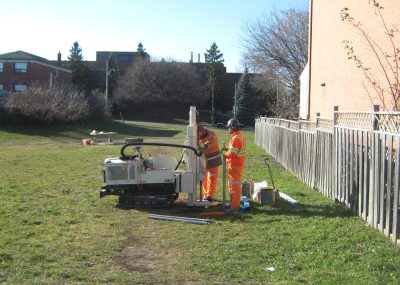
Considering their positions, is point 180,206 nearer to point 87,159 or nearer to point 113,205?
point 113,205

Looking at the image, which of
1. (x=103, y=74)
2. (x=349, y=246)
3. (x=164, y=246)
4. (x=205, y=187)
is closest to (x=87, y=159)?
(x=205, y=187)

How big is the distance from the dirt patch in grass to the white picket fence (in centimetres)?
319

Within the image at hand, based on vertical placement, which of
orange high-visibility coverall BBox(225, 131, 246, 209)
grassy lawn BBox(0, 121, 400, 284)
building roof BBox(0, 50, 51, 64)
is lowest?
grassy lawn BBox(0, 121, 400, 284)

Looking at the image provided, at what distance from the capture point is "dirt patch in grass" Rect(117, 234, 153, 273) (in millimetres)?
6340

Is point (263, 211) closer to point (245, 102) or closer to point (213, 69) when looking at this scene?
point (245, 102)

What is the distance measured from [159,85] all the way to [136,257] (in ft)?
244

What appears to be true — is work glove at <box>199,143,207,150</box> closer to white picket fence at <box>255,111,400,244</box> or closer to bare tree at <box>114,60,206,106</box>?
white picket fence at <box>255,111,400,244</box>

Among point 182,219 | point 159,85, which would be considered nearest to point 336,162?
point 182,219

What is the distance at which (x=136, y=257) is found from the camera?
22.3 feet

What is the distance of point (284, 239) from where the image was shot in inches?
297

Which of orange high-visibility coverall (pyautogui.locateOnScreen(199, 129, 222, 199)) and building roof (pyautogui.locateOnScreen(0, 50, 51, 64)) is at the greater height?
building roof (pyautogui.locateOnScreen(0, 50, 51, 64))

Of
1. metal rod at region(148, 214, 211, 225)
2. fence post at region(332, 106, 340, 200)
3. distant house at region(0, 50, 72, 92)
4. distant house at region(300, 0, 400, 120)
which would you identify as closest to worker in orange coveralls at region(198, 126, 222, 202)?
metal rod at region(148, 214, 211, 225)

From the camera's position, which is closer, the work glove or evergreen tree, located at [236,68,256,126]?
the work glove

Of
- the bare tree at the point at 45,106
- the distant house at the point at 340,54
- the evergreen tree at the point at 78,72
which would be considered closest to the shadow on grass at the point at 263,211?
the distant house at the point at 340,54
